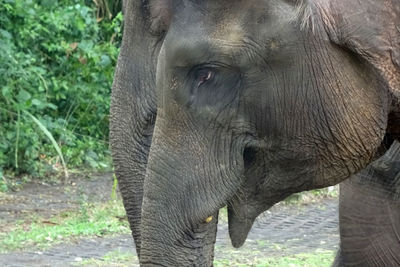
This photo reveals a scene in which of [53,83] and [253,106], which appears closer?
[253,106]

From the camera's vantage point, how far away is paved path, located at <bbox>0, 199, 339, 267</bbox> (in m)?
6.46

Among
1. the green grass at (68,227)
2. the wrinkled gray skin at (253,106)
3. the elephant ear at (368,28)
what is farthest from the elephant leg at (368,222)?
the green grass at (68,227)

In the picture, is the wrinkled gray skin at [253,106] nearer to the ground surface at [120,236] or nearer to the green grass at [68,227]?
the ground surface at [120,236]

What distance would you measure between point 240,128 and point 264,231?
14.7ft

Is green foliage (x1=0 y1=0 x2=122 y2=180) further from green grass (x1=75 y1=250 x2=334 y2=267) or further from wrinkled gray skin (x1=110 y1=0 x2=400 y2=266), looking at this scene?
wrinkled gray skin (x1=110 y1=0 x2=400 y2=266)

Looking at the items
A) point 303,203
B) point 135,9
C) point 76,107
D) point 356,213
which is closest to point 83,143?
point 76,107

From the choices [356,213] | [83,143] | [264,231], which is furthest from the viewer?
[83,143]

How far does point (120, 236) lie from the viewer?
7.15 metres

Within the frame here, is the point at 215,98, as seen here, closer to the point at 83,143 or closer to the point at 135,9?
the point at 135,9

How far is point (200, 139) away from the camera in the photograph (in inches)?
119

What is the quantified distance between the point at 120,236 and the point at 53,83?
2.83 meters

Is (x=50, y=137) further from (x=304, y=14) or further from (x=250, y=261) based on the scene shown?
(x=304, y=14)

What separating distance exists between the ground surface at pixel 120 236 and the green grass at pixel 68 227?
10cm

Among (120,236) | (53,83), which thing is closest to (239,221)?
(120,236)
